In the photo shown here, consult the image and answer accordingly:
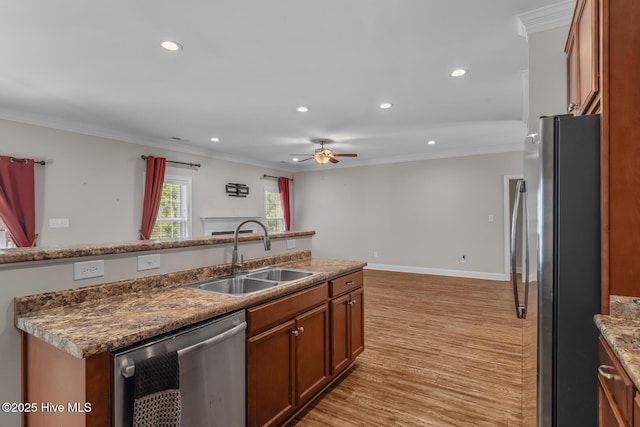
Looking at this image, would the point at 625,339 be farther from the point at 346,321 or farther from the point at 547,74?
the point at 547,74

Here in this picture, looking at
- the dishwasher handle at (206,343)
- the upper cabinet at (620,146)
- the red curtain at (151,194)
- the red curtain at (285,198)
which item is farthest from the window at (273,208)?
the upper cabinet at (620,146)

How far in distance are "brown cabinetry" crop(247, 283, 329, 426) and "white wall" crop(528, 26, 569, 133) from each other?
197cm

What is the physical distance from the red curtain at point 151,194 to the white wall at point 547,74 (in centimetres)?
520

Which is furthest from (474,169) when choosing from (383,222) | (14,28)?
(14,28)

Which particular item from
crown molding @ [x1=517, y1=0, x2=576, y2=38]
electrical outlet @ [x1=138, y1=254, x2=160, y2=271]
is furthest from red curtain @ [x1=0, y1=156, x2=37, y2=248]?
crown molding @ [x1=517, y1=0, x2=576, y2=38]

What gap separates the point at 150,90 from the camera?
131 inches

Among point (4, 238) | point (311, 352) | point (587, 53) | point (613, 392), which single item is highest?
point (587, 53)

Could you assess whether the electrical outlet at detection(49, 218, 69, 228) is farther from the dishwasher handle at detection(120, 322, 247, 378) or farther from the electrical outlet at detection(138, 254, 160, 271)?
the dishwasher handle at detection(120, 322, 247, 378)

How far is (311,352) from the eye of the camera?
2.15m

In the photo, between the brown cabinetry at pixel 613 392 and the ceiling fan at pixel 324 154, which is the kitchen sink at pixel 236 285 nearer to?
the brown cabinetry at pixel 613 392

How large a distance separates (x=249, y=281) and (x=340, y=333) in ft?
2.68

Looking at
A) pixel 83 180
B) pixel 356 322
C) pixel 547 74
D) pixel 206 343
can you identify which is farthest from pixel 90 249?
pixel 83 180

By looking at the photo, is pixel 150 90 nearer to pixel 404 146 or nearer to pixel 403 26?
pixel 403 26

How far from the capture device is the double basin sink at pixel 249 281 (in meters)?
2.09
